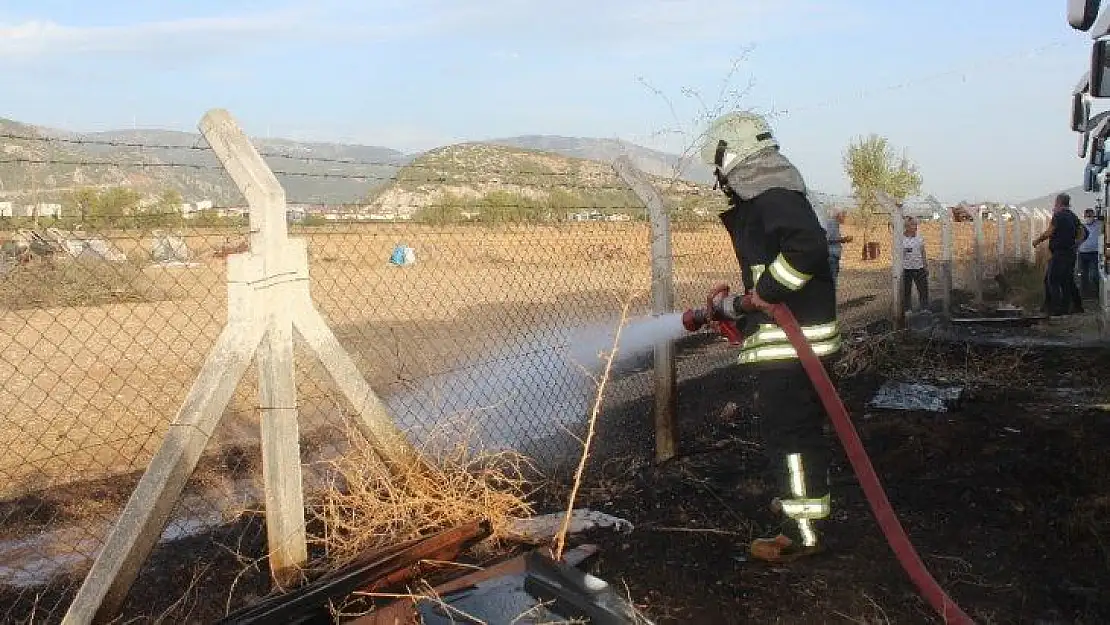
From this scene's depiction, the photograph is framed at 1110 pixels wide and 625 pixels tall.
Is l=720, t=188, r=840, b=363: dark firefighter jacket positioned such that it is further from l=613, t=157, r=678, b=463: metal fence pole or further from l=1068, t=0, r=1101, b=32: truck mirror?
l=1068, t=0, r=1101, b=32: truck mirror

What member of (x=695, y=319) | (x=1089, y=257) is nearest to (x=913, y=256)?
(x=1089, y=257)

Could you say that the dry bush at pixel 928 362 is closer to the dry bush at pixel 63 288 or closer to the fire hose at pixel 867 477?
the fire hose at pixel 867 477

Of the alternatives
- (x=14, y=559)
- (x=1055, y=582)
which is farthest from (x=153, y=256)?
(x=1055, y=582)

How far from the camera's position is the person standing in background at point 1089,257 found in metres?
14.5

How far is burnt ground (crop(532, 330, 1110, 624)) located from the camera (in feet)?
12.0

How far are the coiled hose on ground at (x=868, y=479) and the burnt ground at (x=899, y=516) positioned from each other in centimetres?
20

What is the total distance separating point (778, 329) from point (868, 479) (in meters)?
0.77

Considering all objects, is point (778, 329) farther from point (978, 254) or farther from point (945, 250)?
point (978, 254)

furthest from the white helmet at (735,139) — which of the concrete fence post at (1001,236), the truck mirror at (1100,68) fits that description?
the concrete fence post at (1001,236)

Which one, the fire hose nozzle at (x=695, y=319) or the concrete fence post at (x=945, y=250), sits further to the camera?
the concrete fence post at (x=945, y=250)

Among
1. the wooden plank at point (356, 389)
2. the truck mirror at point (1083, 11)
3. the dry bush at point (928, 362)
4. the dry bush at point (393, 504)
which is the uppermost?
the truck mirror at point (1083, 11)

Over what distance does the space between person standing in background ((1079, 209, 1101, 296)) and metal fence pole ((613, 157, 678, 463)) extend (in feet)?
38.2

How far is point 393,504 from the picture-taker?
356 cm

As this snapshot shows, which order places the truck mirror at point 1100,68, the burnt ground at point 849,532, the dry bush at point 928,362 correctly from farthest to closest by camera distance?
the dry bush at point 928,362 → the truck mirror at point 1100,68 → the burnt ground at point 849,532
